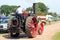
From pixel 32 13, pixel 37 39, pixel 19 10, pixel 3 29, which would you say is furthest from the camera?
pixel 3 29

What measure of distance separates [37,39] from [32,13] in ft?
10.2

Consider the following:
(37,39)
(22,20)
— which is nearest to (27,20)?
(22,20)

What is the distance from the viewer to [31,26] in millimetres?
15812

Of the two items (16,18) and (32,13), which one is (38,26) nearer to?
(32,13)

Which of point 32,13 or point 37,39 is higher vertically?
point 32,13

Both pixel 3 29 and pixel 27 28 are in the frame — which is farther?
pixel 3 29

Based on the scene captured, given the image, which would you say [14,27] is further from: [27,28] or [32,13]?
[32,13]

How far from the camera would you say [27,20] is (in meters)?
15.8

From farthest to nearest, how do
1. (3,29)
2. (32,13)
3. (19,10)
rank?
(3,29), (32,13), (19,10)

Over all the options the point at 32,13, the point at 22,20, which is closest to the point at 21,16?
the point at 22,20

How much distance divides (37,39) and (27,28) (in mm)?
1050

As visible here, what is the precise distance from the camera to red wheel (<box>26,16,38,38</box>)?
1549 cm

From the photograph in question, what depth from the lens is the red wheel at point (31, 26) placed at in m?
15.5

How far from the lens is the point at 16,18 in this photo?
16.2 metres
